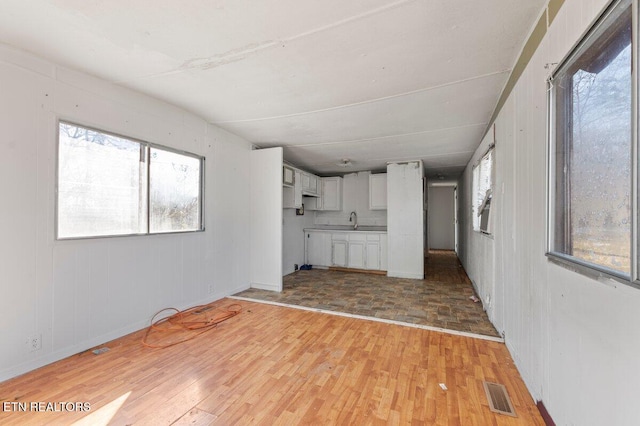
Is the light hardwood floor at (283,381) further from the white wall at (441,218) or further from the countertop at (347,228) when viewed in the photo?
the white wall at (441,218)

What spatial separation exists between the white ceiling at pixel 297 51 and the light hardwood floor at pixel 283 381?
8.19ft

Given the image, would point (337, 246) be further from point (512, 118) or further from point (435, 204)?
point (435, 204)

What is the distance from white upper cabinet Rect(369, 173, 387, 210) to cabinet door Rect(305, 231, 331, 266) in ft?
4.63

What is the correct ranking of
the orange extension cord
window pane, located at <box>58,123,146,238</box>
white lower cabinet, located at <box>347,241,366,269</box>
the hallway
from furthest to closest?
white lower cabinet, located at <box>347,241,366,269</box>, the hallway, the orange extension cord, window pane, located at <box>58,123,146,238</box>

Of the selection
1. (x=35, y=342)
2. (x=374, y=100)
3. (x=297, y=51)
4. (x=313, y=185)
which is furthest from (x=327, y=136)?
(x=35, y=342)

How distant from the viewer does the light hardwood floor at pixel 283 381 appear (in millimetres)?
1604

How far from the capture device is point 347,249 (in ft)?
20.3

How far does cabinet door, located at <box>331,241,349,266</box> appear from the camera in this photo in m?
6.20

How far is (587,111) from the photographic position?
46.9 inches

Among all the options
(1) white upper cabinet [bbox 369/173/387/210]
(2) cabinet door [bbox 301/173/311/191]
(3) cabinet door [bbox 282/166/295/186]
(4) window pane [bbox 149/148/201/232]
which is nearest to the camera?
(4) window pane [bbox 149/148/201/232]

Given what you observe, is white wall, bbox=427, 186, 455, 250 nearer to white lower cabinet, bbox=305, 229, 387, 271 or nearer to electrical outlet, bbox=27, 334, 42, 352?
white lower cabinet, bbox=305, 229, 387, 271

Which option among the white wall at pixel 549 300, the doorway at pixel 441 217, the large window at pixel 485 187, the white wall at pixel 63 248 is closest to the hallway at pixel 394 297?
the white wall at pixel 549 300

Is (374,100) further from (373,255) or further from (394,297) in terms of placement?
(373,255)

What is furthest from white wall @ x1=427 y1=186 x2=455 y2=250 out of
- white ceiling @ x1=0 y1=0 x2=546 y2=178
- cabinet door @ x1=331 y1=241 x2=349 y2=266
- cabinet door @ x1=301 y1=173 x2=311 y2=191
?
white ceiling @ x1=0 y1=0 x2=546 y2=178
